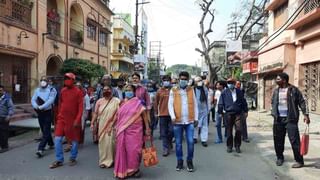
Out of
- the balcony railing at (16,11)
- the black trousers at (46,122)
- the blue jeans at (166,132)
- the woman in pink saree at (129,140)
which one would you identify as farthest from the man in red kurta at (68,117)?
the balcony railing at (16,11)

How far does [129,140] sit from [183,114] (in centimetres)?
123

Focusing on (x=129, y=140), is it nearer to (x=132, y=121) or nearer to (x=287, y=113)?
(x=132, y=121)

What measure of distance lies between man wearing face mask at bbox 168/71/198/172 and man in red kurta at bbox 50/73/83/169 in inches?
72.3

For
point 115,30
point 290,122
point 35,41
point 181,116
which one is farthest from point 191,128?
point 115,30

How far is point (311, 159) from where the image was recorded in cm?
902

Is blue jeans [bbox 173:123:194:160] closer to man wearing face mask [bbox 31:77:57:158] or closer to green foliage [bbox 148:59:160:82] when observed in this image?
man wearing face mask [bbox 31:77:57:158]

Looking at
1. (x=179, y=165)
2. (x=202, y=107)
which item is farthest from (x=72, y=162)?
(x=202, y=107)

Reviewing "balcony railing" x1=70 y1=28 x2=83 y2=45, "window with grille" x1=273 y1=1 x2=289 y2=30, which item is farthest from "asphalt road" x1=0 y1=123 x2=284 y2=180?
"balcony railing" x1=70 y1=28 x2=83 y2=45

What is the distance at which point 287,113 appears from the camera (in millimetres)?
8156

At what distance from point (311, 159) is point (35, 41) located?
15.1 metres

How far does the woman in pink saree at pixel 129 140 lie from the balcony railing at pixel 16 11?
460 inches

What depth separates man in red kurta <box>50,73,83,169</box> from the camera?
8125 mm

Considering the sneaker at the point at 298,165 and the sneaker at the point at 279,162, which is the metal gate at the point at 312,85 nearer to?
the sneaker at the point at 279,162

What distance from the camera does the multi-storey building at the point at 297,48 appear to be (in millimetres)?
18375
